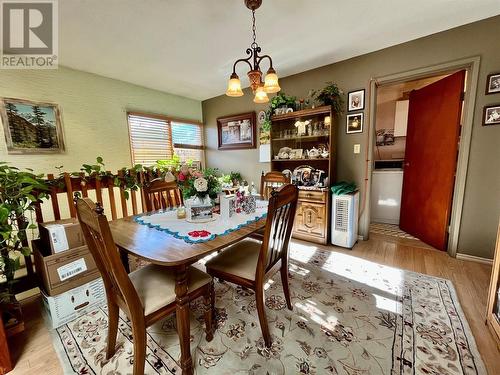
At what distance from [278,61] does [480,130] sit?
8.01ft

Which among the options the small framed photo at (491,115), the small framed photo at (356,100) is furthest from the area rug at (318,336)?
the small framed photo at (356,100)

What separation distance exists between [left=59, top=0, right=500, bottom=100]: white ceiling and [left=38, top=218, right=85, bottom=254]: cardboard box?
185cm

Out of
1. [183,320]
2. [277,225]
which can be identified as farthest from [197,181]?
[183,320]

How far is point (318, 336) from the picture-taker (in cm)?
138

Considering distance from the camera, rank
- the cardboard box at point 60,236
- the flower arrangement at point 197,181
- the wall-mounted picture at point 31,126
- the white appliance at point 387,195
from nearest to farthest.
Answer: the flower arrangement at point 197,181 < the cardboard box at point 60,236 < the wall-mounted picture at point 31,126 < the white appliance at point 387,195

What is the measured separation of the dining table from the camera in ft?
3.31

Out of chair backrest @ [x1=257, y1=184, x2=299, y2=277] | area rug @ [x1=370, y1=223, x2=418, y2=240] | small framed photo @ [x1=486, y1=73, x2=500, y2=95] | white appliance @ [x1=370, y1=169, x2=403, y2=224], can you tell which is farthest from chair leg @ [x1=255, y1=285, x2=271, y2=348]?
white appliance @ [x1=370, y1=169, x2=403, y2=224]

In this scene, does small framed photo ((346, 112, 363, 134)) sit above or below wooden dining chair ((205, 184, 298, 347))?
above

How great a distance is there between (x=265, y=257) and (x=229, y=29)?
224cm

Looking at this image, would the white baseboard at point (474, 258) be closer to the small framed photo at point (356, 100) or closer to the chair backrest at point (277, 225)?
the small framed photo at point (356, 100)

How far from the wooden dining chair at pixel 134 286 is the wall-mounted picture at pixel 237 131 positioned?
3016 mm

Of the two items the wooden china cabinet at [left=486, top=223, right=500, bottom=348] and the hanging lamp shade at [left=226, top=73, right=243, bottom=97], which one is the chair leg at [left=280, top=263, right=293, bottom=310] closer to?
the wooden china cabinet at [left=486, top=223, right=500, bottom=348]

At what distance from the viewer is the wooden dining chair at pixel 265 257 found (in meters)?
1.18

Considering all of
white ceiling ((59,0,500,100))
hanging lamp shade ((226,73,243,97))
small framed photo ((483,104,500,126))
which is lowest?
small framed photo ((483,104,500,126))
